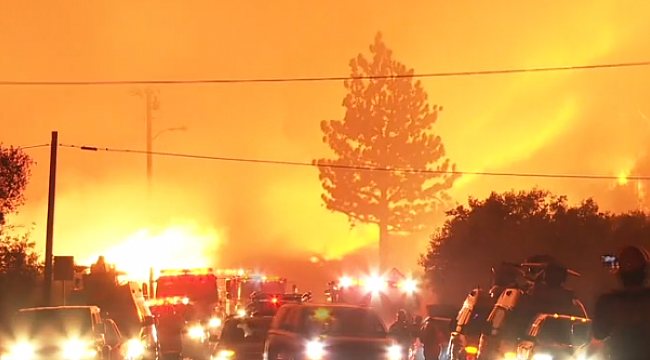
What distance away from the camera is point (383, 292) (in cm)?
4325

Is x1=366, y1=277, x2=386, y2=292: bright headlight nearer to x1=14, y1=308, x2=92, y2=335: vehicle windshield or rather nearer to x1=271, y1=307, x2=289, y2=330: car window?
x1=14, y1=308, x2=92, y2=335: vehicle windshield

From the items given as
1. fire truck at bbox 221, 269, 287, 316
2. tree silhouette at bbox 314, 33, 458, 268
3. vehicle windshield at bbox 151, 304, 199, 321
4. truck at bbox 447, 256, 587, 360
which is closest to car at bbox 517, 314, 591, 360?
truck at bbox 447, 256, 587, 360

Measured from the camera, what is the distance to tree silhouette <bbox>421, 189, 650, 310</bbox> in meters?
37.3

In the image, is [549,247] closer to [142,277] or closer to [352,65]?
[142,277]

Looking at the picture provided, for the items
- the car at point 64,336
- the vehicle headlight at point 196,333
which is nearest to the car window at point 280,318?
the car at point 64,336

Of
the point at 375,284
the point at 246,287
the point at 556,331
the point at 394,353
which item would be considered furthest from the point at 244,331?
the point at 246,287

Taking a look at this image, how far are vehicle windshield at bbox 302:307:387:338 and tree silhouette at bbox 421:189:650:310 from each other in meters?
16.0

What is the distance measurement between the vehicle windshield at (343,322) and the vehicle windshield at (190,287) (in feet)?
77.5

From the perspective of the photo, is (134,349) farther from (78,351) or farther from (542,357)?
(542,357)

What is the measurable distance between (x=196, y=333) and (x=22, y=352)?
14366 millimetres

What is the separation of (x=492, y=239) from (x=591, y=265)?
7176 millimetres

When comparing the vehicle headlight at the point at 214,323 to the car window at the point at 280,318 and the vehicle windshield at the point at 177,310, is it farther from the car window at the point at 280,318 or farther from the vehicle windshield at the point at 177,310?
the car window at the point at 280,318

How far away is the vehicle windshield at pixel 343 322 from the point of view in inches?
691

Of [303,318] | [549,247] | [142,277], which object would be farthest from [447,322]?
[142,277]
